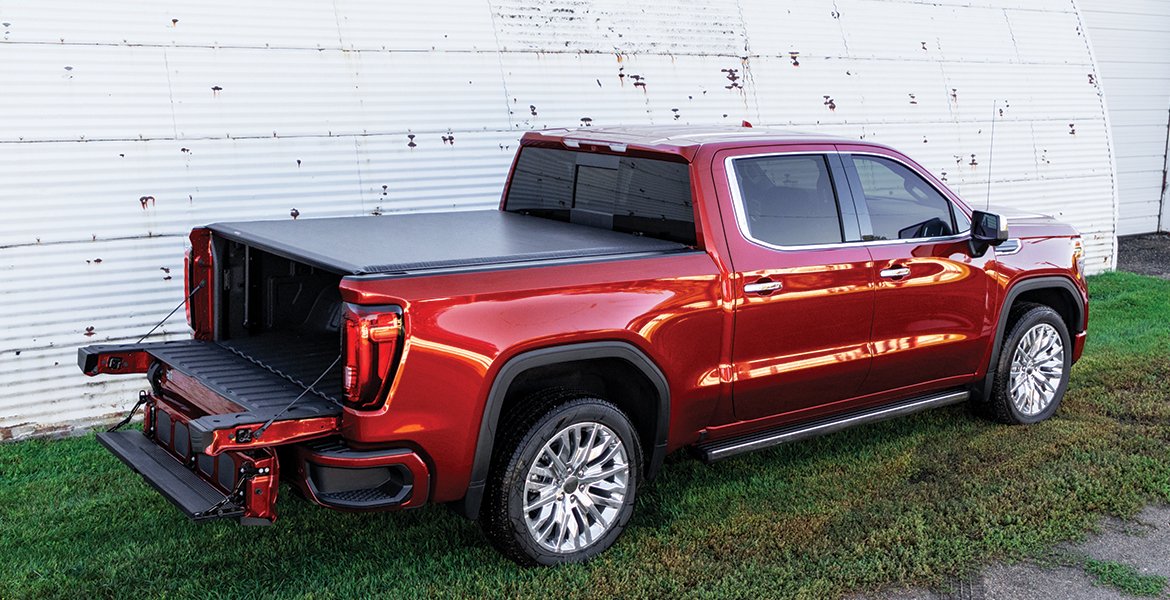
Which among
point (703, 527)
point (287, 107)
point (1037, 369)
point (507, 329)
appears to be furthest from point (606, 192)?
point (1037, 369)

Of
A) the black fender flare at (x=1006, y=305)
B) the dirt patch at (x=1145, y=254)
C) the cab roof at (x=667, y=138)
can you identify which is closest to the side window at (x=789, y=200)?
the cab roof at (x=667, y=138)

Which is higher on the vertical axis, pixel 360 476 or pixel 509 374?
pixel 509 374

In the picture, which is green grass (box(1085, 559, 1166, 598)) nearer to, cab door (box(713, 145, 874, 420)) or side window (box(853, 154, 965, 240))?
cab door (box(713, 145, 874, 420))

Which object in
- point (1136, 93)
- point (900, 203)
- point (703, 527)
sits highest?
point (1136, 93)

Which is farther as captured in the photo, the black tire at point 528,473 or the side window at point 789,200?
the side window at point 789,200

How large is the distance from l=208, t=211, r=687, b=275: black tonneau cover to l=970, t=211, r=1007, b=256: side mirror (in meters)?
1.97

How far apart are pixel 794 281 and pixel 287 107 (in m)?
3.68

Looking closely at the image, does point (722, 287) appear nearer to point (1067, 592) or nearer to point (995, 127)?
point (1067, 592)

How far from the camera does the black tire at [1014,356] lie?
663cm

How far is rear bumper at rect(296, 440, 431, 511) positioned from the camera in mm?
4117

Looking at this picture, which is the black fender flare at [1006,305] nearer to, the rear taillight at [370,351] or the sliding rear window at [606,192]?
the sliding rear window at [606,192]

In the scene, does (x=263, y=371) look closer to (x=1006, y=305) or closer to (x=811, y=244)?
(x=811, y=244)

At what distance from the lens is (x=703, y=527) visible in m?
5.20

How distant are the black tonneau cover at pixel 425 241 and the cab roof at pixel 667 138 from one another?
434 mm
